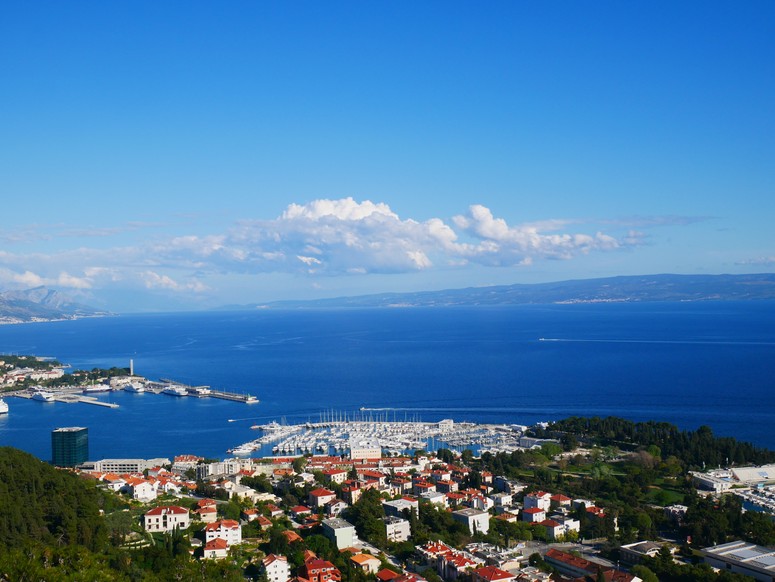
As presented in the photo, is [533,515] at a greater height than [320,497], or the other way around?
[320,497]

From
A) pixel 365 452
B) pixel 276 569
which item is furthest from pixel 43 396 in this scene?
pixel 276 569

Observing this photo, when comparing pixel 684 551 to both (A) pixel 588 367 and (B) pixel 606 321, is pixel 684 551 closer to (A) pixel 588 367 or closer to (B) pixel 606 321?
(A) pixel 588 367

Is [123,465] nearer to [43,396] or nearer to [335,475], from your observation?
[335,475]

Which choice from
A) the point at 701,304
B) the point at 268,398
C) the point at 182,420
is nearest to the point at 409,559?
the point at 182,420

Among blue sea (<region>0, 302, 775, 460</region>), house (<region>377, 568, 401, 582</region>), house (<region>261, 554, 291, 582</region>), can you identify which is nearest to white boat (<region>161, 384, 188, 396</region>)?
blue sea (<region>0, 302, 775, 460</region>)

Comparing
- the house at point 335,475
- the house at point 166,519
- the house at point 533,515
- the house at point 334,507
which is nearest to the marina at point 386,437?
the house at point 335,475

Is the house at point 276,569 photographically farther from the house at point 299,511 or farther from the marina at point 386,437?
the marina at point 386,437
